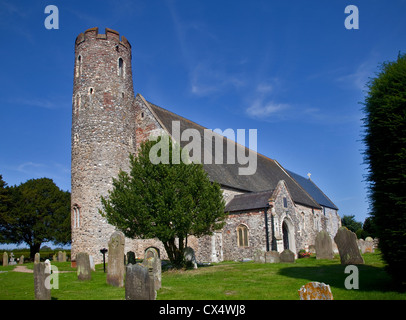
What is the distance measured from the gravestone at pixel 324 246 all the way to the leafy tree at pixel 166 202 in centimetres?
692

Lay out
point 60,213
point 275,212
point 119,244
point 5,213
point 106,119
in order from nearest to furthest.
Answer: point 119,244 < point 275,212 < point 106,119 < point 5,213 < point 60,213

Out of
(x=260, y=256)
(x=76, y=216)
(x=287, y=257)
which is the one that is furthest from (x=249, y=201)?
(x=76, y=216)

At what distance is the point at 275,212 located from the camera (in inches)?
917

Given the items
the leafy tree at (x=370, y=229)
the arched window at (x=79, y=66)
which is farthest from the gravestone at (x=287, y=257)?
the arched window at (x=79, y=66)

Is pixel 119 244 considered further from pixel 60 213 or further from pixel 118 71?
pixel 60 213

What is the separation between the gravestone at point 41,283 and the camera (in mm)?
9633

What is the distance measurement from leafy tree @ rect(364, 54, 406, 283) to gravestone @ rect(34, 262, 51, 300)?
32.2 ft

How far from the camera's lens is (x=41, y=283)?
9.71m

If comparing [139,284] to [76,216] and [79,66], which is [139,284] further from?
[79,66]

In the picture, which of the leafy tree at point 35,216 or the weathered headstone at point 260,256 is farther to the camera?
the leafy tree at point 35,216

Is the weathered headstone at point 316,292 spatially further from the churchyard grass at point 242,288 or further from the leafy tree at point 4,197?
the leafy tree at point 4,197

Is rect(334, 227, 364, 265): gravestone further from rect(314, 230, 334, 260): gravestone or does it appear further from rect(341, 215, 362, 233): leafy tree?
rect(341, 215, 362, 233): leafy tree
